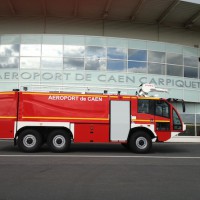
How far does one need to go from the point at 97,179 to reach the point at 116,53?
19152 mm

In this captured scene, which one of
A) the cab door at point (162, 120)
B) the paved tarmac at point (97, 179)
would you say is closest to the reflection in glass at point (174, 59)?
the cab door at point (162, 120)

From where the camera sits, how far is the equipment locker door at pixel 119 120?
1524 centimetres

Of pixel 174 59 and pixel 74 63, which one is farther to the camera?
pixel 174 59

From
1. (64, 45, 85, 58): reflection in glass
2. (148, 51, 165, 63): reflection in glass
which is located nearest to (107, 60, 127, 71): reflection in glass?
(64, 45, 85, 58): reflection in glass

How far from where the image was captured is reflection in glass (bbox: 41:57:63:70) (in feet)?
85.4

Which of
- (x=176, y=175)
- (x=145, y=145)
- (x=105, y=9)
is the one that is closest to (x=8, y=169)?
(x=176, y=175)

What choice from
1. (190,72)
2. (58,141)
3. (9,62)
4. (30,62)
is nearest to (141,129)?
(58,141)

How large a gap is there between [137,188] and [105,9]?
849 inches

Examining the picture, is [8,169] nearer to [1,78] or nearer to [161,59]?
[1,78]

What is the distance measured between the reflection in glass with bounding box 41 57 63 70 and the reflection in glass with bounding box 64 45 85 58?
76cm

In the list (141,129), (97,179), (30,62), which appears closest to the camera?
(97,179)

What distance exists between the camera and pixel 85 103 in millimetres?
15352

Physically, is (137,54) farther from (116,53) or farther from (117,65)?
(117,65)

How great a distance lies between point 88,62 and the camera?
26.6 m
